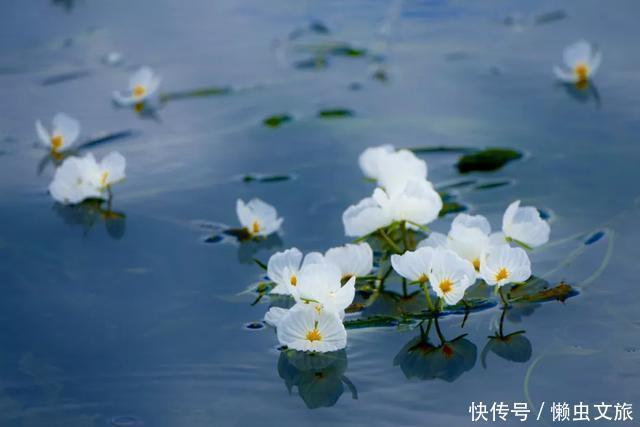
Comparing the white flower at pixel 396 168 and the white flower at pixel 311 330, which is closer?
the white flower at pixel 311 330

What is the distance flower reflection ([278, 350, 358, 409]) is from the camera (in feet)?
4.59

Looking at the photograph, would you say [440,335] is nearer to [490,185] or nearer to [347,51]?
[490,185]

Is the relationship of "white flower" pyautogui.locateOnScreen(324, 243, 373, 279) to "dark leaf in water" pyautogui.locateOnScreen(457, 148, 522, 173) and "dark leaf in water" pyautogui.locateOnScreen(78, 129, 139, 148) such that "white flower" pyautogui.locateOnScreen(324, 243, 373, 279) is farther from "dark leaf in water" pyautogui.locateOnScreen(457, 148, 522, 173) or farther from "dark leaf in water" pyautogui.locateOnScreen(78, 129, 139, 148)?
"dark leaf in water" pyautogui.locateOnScreen(78, 129, 139, 148)

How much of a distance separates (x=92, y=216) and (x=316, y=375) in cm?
80

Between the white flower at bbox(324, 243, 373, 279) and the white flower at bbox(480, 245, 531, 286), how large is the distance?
207mm

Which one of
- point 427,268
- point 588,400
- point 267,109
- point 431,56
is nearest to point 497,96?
point 431,56

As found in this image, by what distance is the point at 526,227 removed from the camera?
1.67 metres

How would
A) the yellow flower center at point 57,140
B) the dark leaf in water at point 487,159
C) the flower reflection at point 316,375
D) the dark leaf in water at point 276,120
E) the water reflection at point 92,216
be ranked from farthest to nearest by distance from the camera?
1. the dark leaf in water at point 276,120
2. the yellow flower center at point 57,140
3. the dark leaf in water at point 487,159
4. the water reflection at point 92,216
5. the flower reflection at point 316,375

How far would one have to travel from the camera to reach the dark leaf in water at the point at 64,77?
→ 9.23 feet

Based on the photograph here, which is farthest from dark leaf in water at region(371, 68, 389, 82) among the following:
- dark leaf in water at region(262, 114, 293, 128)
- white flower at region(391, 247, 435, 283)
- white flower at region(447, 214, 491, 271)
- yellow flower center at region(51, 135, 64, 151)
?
white flower at region(391, 247, 435, 283)

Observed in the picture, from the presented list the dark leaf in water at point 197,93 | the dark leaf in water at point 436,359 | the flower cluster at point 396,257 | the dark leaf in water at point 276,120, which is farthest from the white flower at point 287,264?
the dark leaf in water at point 197,93

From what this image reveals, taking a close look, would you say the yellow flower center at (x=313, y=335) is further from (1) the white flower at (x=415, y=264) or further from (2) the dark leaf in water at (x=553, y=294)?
(2) the dark leaf in water at (x=553, y=294)

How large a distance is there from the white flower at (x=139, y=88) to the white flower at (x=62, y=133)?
0.29 metres

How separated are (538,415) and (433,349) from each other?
22 centimetres
